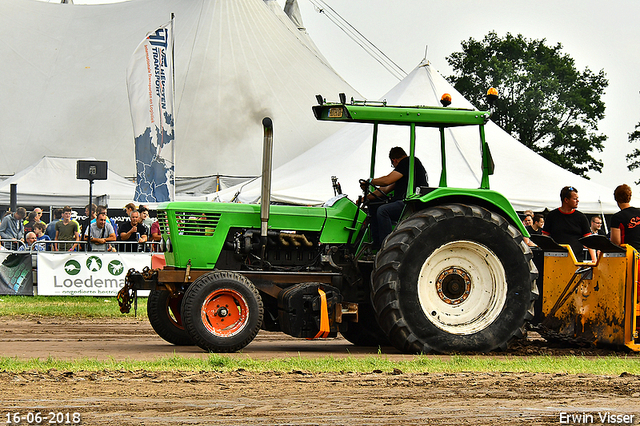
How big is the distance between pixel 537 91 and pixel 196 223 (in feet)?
142

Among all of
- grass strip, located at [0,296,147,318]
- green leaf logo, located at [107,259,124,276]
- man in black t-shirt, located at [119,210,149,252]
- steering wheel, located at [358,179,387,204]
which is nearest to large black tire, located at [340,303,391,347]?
steering wheel, located at [358,179,387,204]

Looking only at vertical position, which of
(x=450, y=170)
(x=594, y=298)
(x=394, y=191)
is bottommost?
(x=594, y=298)

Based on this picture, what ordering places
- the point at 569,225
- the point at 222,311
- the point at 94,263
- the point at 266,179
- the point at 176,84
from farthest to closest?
the point at 176,84, the point at 94,263, the point at 569,225, the point at 266,179, the point at 222,311

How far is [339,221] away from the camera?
906 cm

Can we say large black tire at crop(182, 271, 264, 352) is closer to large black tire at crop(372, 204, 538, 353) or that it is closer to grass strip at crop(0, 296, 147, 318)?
large black tire at crop(372, 204, 538, 353)

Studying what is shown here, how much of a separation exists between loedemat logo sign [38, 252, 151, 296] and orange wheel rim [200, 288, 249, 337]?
8.67 metres

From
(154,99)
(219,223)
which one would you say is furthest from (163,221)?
(154,99)

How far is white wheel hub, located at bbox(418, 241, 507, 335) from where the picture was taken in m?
8.59

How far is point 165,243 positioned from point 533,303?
12.2ft

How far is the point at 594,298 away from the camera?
350 inches

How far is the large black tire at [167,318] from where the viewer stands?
9.48m

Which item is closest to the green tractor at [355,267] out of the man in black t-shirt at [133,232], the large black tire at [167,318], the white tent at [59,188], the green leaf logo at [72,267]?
the large black tire at [167,318]

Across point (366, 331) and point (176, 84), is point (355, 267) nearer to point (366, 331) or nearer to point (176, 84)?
point (366, 331)

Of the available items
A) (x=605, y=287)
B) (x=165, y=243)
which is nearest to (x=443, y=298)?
(x=605, y=287)
